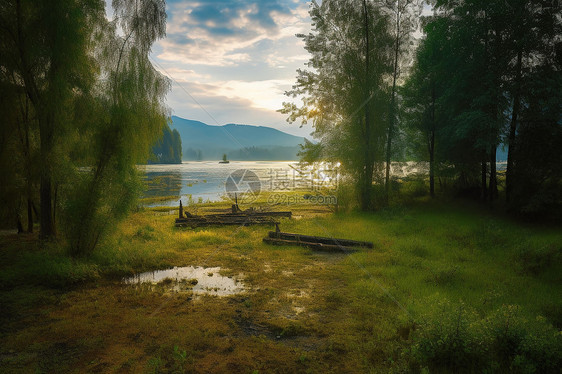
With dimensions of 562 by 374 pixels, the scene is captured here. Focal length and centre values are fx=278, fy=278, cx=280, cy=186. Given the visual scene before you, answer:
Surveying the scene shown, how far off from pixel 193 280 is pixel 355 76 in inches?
740

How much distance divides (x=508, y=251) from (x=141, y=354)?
1332 cm

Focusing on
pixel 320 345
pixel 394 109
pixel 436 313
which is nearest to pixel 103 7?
pixel 320 345

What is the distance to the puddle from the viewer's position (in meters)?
8.87

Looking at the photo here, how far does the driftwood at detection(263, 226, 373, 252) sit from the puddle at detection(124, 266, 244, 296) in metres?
4.28

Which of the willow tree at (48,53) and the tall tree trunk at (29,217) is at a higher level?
the willow tree at (48,53)

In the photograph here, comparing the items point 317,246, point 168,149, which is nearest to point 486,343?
point 317,246

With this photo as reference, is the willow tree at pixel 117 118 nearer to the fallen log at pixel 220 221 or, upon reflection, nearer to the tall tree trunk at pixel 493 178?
the fallen log at pixel 220 221

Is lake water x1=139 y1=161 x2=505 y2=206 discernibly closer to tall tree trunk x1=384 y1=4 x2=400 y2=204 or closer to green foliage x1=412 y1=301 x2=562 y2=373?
tall tree trunk x1=384 y1=4 x2=400 y2=204

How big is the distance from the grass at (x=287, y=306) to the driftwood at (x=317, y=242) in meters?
0.69

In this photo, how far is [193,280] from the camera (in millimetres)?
9555

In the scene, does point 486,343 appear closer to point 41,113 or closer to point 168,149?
point 41,113

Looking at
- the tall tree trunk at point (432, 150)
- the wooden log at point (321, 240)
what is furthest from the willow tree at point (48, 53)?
the tall tree trunk at point (432, 150)

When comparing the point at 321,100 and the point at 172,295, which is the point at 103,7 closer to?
the point at 172,295

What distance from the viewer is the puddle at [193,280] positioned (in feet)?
29.1
